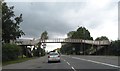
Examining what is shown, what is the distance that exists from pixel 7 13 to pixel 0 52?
10104mm

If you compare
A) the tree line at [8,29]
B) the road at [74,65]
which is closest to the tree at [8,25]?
the tree line at [8,29]

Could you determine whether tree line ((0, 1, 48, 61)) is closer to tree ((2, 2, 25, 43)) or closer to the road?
tree ((2, 2, 25, 43))

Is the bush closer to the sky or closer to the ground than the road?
closer to the sky

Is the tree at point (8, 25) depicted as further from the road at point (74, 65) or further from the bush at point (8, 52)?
the road at point (74, 65)

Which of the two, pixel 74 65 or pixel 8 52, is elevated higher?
pixel 8 52

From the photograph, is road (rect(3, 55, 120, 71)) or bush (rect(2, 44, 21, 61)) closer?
road (rect(3, 55, 120, 71))

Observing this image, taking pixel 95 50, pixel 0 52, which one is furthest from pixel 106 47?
pixel 0 52

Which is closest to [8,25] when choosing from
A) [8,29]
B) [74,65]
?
[8,29]

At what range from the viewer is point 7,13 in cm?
5131

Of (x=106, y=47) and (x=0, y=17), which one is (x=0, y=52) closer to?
(x=0, y=17)

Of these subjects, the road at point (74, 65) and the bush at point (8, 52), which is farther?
the bush at point (8, 52)

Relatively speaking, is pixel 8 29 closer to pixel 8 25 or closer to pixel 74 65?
pixel 8 25

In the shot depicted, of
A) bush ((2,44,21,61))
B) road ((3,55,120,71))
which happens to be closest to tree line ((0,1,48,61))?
bush ((2,44,21,61))

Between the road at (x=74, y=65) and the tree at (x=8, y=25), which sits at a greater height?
the tree at (x=8, y=25)
